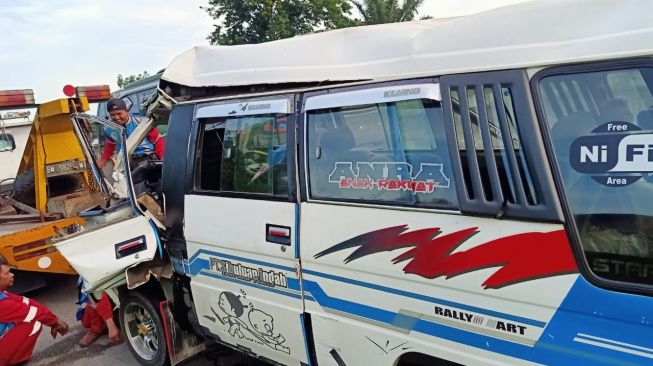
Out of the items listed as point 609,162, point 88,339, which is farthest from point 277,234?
point 88,339

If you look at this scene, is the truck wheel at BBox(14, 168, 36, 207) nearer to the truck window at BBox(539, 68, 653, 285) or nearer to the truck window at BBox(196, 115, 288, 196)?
the truck window at BBox(196, 115, 288, 196)

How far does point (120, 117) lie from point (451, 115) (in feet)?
10.8

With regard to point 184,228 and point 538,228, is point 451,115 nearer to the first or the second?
point 538,228

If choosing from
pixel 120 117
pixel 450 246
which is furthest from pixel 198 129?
pixel 450 246

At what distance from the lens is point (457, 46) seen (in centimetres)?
211

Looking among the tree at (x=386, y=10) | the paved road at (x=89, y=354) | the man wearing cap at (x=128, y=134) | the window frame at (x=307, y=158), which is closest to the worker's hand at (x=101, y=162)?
the man wearing cap at (x=128, y=134)

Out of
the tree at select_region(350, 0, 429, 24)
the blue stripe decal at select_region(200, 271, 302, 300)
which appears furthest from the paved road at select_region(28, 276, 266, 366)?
the tree at select_region(350, 0, 429, 24)

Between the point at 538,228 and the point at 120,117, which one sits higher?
the point at 120,117

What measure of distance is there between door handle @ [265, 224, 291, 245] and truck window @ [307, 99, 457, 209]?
265 mm

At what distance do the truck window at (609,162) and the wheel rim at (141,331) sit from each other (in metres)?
3.21

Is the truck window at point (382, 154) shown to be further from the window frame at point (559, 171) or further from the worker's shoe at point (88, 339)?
the worker's shoe at point (88, 339)

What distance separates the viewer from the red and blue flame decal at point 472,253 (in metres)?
1.82

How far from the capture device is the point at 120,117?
4.41 m

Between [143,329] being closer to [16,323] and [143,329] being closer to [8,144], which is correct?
[16,323]
